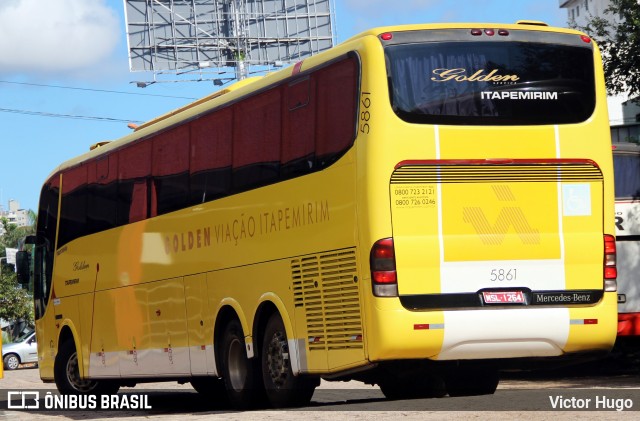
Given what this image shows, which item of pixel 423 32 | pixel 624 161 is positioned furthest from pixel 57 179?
pixel 423 32

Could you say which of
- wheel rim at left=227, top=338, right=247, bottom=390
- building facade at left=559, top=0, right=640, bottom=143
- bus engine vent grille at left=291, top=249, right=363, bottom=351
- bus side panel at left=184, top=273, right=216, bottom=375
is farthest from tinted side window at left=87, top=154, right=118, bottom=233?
building facade at left=559, top=0, right=640, bottom=143

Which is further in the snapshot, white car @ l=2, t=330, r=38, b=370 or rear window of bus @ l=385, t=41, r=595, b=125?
white car @ l=2, t=330, r=38, b=370

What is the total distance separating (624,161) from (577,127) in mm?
10601

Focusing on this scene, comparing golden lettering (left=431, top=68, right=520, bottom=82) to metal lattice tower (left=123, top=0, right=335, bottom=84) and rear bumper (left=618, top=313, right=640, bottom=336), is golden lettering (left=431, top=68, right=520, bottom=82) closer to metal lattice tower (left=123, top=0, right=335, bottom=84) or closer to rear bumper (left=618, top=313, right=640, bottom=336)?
rear bumper (left=618, top=313, right=640, bottom=336)

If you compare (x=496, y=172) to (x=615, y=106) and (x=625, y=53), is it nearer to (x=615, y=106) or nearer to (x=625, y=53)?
(x=625, y=53)

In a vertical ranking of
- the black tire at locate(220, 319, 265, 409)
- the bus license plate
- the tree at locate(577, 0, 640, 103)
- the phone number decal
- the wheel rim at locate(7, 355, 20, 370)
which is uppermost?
the tree at locate(577, 0, 640, 103)

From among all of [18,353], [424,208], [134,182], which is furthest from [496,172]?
[18,353]

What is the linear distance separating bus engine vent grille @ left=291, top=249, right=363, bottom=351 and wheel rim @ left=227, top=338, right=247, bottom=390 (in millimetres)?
2034

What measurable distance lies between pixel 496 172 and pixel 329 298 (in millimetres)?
2133

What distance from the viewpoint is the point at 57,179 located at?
24344 mm

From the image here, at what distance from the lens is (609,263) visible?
48.4 ft

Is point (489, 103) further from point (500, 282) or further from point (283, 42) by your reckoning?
point (283, 42)

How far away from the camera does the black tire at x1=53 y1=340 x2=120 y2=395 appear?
2366cm

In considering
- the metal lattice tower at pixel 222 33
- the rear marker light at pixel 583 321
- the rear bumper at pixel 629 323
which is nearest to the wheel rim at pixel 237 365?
the rear marker light at pixel 583 321
